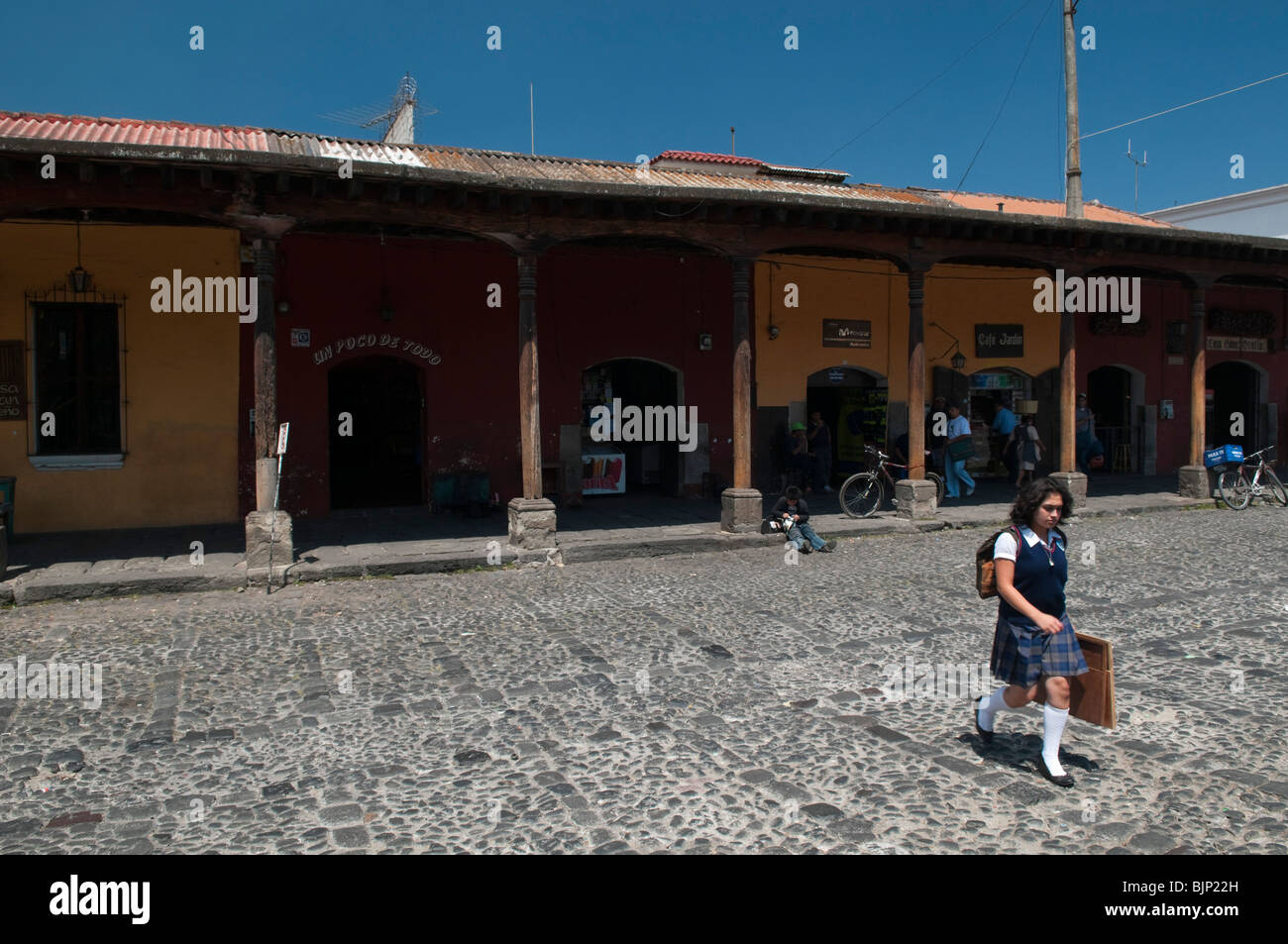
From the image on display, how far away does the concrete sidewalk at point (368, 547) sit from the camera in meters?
8.59

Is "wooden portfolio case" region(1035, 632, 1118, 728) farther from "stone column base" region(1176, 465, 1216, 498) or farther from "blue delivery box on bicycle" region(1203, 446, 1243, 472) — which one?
"stone column base" region(1176, 465, 1216, 498)

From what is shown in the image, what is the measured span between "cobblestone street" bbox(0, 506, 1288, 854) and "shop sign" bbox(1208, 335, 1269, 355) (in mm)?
11908

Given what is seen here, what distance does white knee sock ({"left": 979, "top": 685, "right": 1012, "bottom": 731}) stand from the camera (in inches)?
176

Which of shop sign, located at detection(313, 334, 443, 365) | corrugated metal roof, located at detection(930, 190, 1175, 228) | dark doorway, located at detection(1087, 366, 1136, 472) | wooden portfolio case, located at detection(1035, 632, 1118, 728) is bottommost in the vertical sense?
wooden portfolio case, located at detection(1035, 632, 1118, 728)

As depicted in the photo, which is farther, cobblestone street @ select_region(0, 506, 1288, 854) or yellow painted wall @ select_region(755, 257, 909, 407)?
yellow painted wall @ select_region(755, 257, 909, 407)

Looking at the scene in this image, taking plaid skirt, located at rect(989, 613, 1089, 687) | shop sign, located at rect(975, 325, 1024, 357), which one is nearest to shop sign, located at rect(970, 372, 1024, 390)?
shop sign, located at rect(975, 325, 1024, 357)

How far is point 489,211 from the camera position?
1015 cm

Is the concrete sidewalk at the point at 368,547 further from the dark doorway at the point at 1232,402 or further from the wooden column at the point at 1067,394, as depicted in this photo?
the dark doorway at the point at 1232,402

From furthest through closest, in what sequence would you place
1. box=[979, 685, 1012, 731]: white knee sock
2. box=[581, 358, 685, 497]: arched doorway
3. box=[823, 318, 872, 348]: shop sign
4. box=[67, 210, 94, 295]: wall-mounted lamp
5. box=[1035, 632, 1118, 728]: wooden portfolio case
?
1. box=[823, 318, 872, 348]: shop sign
2. box=[581, 358, 685, 497]: arched doorway
3. box=[67, 210, 94, 295]: wall-mounted lamp
4. box=[979, 685, 1012, 731]: white knee sock
5. box=[1035, 632, 1118, 728]: wooden portfolio case

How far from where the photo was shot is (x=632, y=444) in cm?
1589

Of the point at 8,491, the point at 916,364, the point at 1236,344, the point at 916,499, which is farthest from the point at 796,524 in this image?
the point at 1236,344

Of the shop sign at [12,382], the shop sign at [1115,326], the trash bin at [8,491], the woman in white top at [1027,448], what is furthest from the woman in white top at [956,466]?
the shop sign at [12,382]

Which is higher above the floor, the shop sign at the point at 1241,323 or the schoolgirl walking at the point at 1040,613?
the shop sign at the point at 1241,323

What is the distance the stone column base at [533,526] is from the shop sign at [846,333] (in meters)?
7.23
